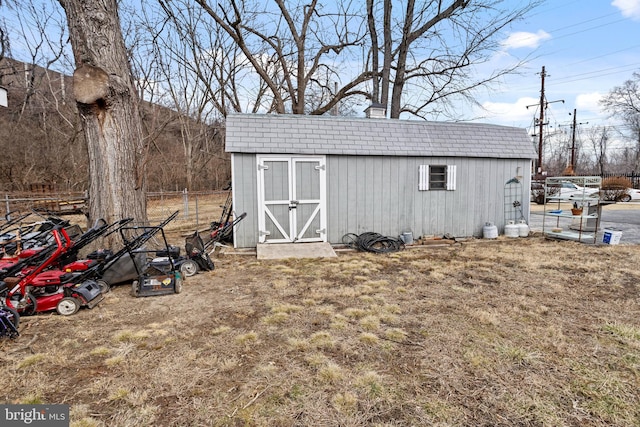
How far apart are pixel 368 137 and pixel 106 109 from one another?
509 cm

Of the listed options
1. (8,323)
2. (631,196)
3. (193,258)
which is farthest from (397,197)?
(631,196)

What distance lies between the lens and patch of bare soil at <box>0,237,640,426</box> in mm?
2029

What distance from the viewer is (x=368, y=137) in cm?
738

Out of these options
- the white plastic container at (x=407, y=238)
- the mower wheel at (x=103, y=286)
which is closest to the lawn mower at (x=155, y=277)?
the mower wheel at (x=103, y=286)

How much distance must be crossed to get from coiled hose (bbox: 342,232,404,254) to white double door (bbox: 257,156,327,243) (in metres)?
0.63

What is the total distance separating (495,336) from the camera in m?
3.01

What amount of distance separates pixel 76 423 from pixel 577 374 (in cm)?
345

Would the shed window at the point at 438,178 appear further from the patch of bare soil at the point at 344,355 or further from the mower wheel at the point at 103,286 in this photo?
the mower wheel at the point at 103,286

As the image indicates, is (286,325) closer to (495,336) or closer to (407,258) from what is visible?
(495,336)

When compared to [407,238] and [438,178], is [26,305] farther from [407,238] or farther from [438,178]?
[438,178]

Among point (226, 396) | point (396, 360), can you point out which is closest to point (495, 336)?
point (396, 360)

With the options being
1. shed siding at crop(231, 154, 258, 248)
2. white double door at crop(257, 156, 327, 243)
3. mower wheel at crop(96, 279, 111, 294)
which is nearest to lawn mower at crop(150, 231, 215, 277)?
mower wheel at crop(96, 279, 111, 294)

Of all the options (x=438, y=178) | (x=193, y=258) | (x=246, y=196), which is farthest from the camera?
(x=438, y=178)

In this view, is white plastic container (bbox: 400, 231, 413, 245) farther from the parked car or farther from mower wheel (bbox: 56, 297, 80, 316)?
the parked car
